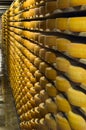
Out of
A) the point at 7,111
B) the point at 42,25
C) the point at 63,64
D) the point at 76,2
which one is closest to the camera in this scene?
the point at 76,2

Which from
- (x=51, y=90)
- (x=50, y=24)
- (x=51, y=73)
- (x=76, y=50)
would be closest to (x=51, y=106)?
(x=51, y=90)

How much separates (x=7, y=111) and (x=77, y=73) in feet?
17.0

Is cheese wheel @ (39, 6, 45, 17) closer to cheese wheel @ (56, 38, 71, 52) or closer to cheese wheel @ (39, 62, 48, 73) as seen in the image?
cheese wheel @ (39, 62, 48, 73)

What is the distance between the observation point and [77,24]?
Answer: 192 cm

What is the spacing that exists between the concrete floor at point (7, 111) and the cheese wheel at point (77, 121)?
12.9 feet

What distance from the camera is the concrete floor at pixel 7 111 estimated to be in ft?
19.7

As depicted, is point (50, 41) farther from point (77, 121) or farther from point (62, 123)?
point (77, 121)

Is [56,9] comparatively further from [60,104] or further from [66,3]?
[60,104]

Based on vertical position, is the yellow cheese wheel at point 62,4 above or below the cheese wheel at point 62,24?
above

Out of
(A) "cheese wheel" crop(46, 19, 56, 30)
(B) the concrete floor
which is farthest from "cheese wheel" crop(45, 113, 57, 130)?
(B) the concrete floor

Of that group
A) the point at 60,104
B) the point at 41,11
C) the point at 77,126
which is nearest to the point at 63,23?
the point at 60,104

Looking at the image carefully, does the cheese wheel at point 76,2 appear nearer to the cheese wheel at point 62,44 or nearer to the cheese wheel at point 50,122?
the cheese wheel at point 62,44

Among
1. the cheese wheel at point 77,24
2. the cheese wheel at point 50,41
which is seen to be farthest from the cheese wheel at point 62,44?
the cheese wheel at point 50,41

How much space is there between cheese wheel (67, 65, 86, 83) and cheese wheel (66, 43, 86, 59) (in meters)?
0.08
